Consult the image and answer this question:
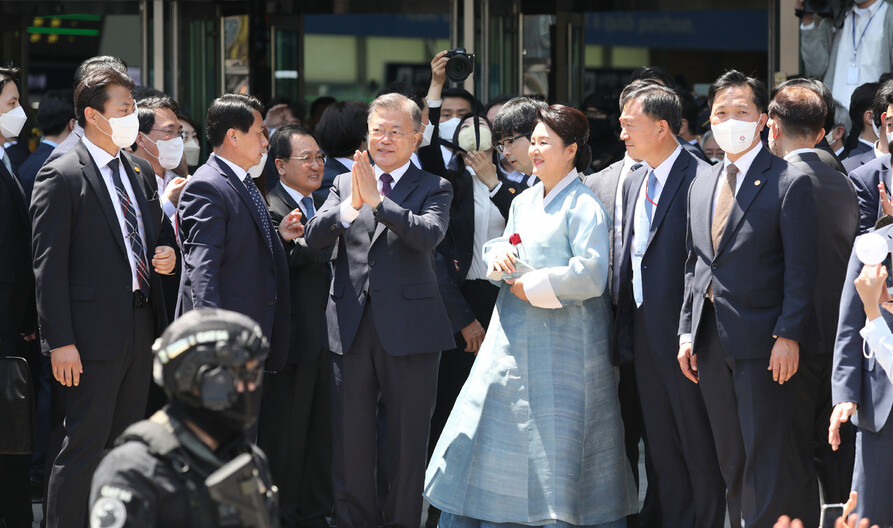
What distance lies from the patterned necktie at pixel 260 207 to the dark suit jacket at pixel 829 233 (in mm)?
2188

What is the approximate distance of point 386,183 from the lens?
523 cm

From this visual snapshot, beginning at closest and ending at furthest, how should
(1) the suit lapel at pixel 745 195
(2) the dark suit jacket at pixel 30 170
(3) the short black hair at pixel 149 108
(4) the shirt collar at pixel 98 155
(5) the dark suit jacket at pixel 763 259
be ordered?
(5) the dark suit jacket at pixel 763 259 → (1) the suit lapel at pixel 745 195 → (4) the shirt collar at pixel 98 155 → (3) the short black hair at pixel 149 108 → (2) the dark suit jacket at pixel 30 170

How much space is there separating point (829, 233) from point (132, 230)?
284 centimetres

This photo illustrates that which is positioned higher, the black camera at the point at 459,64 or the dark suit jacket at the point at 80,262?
the black camera at the point at 459,64

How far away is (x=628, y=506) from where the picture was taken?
4.96 metres

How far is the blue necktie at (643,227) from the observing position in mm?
5035

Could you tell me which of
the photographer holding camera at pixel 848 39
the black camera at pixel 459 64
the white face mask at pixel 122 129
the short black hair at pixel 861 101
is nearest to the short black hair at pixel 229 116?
the white face mask at pixel 122 129

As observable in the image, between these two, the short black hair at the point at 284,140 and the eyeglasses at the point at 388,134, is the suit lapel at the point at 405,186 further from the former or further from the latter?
the short black hair at the point at 284,140

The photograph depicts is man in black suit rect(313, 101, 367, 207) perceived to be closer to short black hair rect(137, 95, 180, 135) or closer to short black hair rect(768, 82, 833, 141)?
short black hair rect(137, 95, 180, 135)

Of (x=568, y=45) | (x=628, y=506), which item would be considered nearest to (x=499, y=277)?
(x=628, y=506)

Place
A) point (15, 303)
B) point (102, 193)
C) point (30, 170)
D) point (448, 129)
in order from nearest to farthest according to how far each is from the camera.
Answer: point (102, 193) → point (15, 303) → point (30, 170) → point (448, 129)

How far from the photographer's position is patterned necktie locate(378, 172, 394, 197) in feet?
17.1

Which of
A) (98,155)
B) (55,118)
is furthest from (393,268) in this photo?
(55,118)

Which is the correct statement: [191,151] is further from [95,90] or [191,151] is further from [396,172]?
[396,172]
